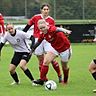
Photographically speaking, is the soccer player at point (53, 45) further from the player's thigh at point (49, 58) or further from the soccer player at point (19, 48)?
the soccer player at point (19, 48)

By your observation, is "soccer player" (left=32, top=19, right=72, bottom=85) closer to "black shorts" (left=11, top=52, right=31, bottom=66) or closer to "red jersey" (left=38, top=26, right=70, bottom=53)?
"red jersey" (left=38, top=26, right=70, bottom=53)

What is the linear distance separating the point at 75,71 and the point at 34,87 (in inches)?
163

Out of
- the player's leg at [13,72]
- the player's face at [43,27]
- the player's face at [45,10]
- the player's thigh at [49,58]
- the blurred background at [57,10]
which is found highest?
the player's face at [45,10]

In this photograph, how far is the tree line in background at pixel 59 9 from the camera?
32031 millimetres

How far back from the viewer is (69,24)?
30359 millimetres

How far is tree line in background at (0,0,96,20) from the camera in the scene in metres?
32.0

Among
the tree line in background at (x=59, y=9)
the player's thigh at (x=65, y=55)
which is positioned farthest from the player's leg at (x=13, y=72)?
the tree line in background at (x=59, y=9)

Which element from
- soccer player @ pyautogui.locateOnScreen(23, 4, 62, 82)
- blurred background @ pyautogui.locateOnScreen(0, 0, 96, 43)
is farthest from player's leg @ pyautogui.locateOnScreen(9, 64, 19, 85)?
blurred background @ pyautogui.locateOnScreen(0, 0, 96, 43)

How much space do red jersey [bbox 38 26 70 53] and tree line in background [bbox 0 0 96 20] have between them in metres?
20.5

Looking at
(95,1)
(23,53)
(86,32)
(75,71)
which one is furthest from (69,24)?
(23,53)

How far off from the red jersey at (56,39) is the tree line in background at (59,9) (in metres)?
20.5

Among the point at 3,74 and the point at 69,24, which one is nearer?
the point at 3,74

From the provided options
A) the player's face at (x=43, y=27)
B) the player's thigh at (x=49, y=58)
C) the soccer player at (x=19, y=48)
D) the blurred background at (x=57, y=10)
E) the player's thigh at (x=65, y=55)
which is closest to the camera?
the player's face at (x=43, y=27)

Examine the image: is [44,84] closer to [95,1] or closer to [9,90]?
[9,90]
